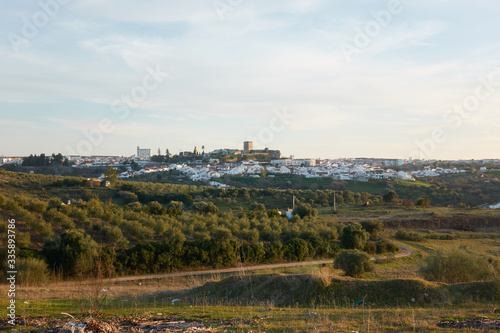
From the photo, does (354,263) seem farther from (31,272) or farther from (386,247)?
(31,272)

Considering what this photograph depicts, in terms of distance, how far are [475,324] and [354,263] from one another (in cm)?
986

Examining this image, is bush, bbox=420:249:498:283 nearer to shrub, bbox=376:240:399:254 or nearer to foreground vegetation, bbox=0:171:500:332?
foreground vegetation, bbox=0:171:500:332

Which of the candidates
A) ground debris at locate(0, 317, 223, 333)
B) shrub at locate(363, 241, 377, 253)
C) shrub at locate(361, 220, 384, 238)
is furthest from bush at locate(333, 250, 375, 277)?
shrub at locate(361, 220, 384, 238)

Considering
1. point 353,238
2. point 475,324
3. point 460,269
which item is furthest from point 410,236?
point 475,324

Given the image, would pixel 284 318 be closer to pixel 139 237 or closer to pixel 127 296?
pixel 127 296

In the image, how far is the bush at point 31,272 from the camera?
14039 millimetres

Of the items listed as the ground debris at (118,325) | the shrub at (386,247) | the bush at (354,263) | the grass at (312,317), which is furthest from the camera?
the shrub at (386,247)

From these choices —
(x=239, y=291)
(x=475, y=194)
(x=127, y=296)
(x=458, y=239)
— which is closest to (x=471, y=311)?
(x=239, y=291)

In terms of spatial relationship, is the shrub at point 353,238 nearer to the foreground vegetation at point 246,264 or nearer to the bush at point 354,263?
the foreground vegetation at point 246,264

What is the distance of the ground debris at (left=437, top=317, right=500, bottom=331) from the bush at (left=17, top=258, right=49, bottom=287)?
13970mm

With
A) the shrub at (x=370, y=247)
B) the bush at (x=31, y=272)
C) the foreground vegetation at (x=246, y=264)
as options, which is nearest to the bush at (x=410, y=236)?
the foreground vegetation at (x=246, y=264)

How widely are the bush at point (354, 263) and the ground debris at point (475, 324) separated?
30.8 feet

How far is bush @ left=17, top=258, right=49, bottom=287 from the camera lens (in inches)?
553

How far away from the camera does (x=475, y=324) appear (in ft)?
22.2
